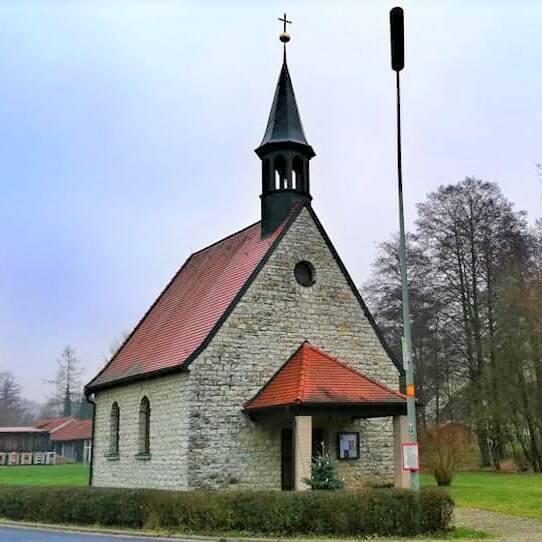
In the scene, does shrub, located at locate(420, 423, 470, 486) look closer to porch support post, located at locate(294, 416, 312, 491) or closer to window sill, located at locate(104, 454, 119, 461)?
porch support post, located at locate(294, 416, 312, 491)

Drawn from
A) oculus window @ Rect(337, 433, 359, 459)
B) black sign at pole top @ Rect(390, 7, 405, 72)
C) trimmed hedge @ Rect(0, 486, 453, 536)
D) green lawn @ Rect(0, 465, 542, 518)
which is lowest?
green lawn @ Rect(0, 465, 542, 518)

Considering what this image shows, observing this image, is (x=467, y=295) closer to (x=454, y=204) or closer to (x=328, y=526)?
(x=454, y=204)

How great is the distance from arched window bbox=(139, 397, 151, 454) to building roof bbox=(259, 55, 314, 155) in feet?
28.2

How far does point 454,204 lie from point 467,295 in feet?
15.9

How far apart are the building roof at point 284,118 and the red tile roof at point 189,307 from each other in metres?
2.86

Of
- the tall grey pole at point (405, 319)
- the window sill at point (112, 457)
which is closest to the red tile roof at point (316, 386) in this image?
the tall grey pole at point (405, 319)

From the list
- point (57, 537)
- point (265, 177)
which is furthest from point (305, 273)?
point (57, 537)

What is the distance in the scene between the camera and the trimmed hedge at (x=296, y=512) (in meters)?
13.4

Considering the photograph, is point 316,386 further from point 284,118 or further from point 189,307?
point 284,118

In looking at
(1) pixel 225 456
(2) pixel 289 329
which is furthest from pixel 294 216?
(1) pixel 225 456

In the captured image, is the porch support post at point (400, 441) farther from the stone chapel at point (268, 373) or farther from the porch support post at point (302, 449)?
the porch support post at point (302, 449)

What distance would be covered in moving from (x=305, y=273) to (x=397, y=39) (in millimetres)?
9168

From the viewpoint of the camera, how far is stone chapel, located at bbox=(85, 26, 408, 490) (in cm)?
1852

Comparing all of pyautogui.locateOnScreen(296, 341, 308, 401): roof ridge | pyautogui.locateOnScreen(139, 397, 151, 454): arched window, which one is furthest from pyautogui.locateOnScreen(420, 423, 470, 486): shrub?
pyautogui.locateOnScreen(139, 397, 151, 454): arched window
